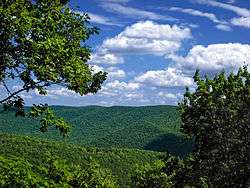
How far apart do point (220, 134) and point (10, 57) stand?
21.7m

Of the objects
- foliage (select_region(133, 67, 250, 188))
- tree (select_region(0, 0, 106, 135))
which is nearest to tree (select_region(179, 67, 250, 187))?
foliage (select_region(133, 67, 250, 188))

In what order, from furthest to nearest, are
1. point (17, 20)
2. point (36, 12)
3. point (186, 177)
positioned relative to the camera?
1. point (186, 177)
2. point (36, 12)
3. point (17, 20)

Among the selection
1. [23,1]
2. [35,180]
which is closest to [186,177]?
[35,180]

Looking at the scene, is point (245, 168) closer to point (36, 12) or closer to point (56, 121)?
point (56, 121)

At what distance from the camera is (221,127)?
124 feet

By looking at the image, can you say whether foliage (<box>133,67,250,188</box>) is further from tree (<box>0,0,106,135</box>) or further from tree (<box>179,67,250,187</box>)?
tree (<box>0,0,106,135</box>)

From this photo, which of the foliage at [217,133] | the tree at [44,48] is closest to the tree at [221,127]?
the foliage at [217,133]

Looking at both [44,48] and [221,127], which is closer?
[44,48]

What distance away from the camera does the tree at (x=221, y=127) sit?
37094 millimetres

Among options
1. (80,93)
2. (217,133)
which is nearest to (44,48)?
(80,93)

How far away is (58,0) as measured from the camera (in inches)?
820

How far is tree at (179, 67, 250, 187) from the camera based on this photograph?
3709 centimetres

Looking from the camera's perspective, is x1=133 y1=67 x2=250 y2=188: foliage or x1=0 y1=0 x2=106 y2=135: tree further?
x1=133 y1=67 x2=250 y2=188: foliage

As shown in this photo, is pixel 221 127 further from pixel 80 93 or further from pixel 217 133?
pixel 80 93
